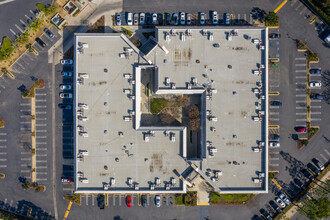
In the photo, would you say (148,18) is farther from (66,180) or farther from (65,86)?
(66,180)

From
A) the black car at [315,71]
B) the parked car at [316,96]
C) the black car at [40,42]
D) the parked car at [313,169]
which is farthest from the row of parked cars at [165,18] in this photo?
the parked car at [313,169]

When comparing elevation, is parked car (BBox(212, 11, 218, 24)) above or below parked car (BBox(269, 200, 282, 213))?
above

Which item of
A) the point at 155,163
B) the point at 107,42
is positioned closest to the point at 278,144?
the point at 155,163

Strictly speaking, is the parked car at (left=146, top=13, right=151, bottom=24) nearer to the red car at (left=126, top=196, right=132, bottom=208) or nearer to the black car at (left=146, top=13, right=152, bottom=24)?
the black car at (left=146, top=13, right=152, bottom=24)

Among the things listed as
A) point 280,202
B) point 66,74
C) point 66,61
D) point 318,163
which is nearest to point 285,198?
point 280,202

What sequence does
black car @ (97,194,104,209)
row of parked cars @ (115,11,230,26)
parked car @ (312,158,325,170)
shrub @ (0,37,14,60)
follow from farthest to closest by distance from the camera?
black car @ (97,194,104,209), parked car @ (312,158,325,170), shrub @ (0,37,14,60), row of parked cars @ (115,11,230,26)

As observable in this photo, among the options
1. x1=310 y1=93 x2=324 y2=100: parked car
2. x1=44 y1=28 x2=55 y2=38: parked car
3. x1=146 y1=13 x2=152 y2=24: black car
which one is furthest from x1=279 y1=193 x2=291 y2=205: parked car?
x1=44 y1=28 x2=55 y2=38: parked car

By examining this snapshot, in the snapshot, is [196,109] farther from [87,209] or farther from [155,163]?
[87,209]
